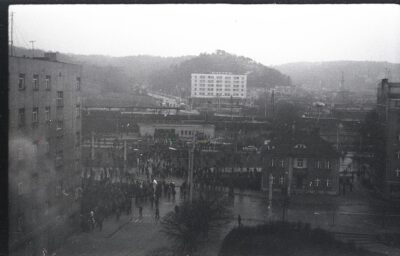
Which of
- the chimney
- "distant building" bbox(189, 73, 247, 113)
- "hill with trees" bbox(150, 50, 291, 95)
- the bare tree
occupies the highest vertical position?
the chimney

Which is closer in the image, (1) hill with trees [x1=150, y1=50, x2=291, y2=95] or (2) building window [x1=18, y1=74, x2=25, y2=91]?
(2) building window [x1=18, y1=74, x2=25, y2=91]

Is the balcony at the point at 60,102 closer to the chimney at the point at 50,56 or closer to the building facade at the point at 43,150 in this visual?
the building facade at the point at 43,150

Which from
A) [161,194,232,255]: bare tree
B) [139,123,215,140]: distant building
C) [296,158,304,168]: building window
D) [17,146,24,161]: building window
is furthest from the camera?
[296,158,304,168]: building window

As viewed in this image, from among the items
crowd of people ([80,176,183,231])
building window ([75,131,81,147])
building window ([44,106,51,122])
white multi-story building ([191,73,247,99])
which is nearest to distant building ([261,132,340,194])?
white multi-story building ([191,73,247,99])

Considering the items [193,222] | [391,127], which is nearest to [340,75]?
[391,127]

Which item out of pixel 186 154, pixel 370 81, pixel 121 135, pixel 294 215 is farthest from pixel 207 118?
pixel 370 81

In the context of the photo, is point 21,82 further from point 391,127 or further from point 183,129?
point 391,127

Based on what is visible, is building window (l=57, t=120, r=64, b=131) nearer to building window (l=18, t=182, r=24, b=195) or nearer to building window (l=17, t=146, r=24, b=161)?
building window (l=17, t=146, r=24, b=161)

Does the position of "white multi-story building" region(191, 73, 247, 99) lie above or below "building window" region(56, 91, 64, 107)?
above
